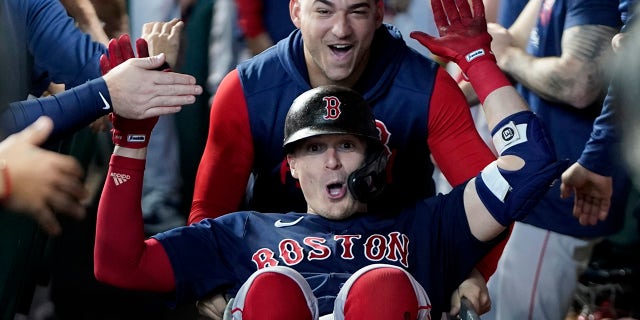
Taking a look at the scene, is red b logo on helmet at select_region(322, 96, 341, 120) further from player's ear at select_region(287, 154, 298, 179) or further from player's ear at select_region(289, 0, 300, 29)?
player's ear at select_region(289, 0, 300, 29)

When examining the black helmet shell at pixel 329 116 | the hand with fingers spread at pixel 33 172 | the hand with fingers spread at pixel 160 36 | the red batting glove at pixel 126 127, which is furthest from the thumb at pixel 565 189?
the hand with fingers spread at pixel 33 172

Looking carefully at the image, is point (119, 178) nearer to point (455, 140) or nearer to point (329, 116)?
point (329, 116)

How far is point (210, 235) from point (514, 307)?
1.03 metres

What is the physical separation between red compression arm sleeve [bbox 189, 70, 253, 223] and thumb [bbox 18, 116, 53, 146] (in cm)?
43

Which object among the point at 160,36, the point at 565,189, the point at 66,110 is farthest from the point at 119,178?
the point at 565,189

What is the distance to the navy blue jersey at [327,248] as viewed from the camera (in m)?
2.47

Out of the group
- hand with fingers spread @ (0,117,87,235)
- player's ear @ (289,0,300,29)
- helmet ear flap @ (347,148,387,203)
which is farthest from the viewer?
player's ear @ (289,0,300,29)

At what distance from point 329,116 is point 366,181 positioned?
150 mm

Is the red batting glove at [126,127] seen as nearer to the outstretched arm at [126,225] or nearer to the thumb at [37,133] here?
the outstretched arm at [126,225]

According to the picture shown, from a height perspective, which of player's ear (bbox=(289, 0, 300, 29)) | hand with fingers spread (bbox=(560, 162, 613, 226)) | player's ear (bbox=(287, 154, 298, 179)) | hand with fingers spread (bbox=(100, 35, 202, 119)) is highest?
player's ear (bbox=(289, 0, 300, 29))

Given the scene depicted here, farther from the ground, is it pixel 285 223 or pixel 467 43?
pixel 467 43

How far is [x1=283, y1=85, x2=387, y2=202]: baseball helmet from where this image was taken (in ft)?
8.09

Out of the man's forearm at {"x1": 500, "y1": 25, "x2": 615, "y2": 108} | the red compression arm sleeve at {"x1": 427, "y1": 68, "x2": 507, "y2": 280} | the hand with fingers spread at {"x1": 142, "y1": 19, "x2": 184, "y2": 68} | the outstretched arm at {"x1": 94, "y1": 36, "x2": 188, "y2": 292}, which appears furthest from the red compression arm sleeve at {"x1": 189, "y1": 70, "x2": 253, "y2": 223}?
the man's forearm at {"x1": 500, "y1": 25, "x2": 615, "y2": 108}

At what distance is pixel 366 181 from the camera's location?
246cm
